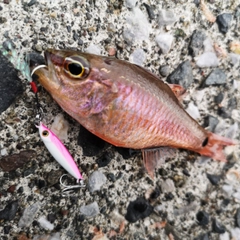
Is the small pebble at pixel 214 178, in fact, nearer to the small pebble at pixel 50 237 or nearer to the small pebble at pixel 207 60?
the small pebble at pixel 207 60

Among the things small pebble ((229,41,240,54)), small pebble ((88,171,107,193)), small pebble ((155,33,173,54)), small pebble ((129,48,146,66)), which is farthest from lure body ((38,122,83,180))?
small pebble ((229,41,240,54))

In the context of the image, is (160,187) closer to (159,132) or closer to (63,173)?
(159,132)

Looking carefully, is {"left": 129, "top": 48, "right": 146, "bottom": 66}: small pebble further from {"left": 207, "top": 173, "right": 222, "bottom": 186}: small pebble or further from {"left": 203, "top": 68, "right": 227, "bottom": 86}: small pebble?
{"left": 207, "top": 173, "right": 222, "bottom": 186}: small pebble

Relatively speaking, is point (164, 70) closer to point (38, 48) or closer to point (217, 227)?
point (38, 48)

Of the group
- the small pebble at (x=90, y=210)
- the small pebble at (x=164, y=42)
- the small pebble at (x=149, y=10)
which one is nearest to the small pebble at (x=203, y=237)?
the small pebble at (x=90, y=210)

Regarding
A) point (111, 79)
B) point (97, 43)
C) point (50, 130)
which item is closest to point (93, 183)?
point (50, 130)
